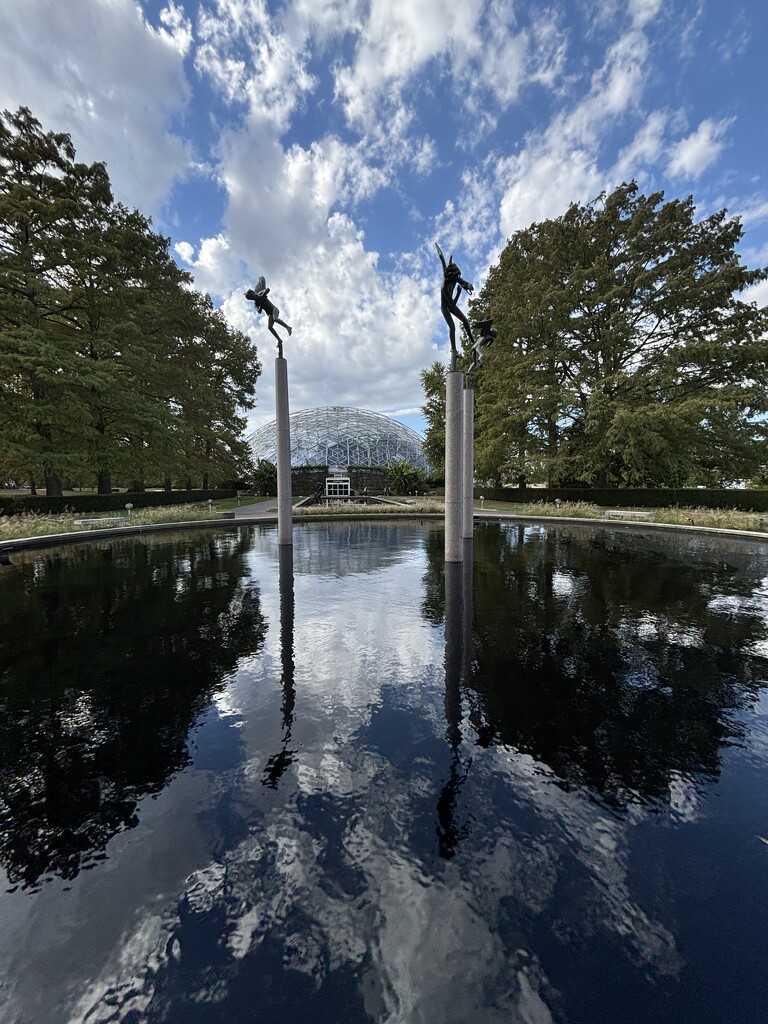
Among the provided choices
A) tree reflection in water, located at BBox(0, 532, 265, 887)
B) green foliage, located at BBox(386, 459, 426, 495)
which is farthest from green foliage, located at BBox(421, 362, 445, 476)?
tree reflection in water, located at BBox(0, 532, 265, 887)

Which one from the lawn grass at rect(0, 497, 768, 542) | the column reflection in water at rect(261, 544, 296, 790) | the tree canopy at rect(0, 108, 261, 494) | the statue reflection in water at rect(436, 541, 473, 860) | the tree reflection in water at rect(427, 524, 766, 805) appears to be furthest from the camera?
the tree canopy at rect(0, 108, 261, 494)

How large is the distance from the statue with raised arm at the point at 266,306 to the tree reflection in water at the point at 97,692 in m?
9.11

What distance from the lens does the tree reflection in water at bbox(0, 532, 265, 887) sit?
3.16 meters

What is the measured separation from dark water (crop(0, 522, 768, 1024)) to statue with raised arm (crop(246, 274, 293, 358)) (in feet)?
36.3

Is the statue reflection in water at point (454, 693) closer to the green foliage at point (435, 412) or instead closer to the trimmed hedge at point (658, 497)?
the trimmed hedge at point (658, 497)

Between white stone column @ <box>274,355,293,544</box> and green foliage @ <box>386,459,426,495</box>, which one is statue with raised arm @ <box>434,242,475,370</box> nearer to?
white stone column @ <box>274,355,293,544</box>

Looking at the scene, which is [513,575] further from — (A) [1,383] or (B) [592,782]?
(A) [1,383]

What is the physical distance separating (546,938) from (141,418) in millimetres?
30442

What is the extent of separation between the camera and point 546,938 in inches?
91.3

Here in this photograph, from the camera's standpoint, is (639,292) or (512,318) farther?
(512,318)

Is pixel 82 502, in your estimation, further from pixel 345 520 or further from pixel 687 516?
pixel 687 516

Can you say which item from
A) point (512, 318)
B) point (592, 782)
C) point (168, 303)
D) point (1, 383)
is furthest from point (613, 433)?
point (1, 383)

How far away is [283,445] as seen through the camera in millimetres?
15383

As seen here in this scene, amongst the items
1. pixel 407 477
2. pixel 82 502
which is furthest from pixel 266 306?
pixel 407 477
